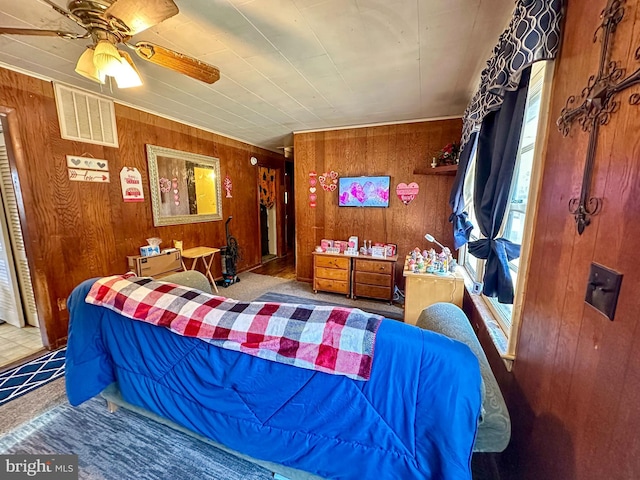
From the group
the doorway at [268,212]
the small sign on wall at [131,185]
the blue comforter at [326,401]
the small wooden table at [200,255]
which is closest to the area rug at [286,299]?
the small wooden table at [200,255]

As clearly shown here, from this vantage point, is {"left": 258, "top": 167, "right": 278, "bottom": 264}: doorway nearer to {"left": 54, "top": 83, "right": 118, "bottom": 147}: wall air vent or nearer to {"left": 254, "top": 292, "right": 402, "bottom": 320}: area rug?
{"left": 254, "top": 292, "right": 402, "bottom": 320}: area rug

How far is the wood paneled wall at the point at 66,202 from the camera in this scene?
7.08 ft

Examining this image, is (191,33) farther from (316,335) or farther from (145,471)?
(145,471)

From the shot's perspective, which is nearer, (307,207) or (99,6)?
(99,6)

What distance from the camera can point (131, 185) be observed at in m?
2.96

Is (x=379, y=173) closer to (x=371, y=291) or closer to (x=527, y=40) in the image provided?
(x=371, y=291)

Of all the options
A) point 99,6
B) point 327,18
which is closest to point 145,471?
point 99,6

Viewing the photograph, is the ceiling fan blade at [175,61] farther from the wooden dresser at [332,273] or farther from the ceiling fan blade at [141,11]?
the wooden dresser at [332,273]

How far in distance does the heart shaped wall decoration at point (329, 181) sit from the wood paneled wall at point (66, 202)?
2.00m

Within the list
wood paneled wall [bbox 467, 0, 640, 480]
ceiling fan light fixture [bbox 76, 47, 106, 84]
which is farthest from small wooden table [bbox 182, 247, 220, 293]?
wood paneled wall [bbox 467, 0, 640, 480]

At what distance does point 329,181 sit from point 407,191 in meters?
1.18

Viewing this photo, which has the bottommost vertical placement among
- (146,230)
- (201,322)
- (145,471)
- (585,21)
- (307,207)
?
(145,471)

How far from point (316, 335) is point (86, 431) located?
166cm

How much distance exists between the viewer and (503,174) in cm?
125
